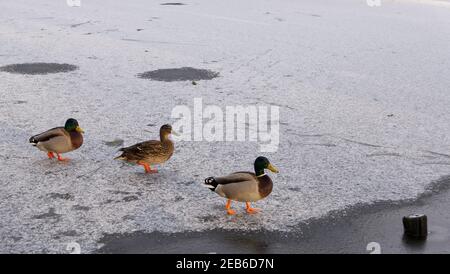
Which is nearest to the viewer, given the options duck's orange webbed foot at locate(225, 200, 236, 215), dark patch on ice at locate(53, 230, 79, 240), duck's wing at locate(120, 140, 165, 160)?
dark patch on ice at locate(53, 230, 79, 240)

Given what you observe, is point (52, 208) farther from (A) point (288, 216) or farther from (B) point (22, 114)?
(B) point (22, 114)

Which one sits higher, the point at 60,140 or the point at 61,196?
the point at 60,140

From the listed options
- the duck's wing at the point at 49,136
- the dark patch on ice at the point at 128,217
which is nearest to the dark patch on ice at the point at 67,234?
the dark patch on ice at the point at 128,217

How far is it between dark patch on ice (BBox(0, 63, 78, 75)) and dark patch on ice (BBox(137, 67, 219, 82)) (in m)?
1.08

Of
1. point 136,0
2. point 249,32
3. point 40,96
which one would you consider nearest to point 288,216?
point 40,96

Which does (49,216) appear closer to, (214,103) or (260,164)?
(260,164)

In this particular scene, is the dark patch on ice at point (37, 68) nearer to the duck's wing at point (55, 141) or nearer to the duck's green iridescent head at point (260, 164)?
the duck's wing at point (55, 141)

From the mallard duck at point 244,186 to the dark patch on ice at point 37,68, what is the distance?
4808 mm

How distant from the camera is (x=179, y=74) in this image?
823 centimetres

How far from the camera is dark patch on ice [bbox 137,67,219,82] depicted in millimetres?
8039

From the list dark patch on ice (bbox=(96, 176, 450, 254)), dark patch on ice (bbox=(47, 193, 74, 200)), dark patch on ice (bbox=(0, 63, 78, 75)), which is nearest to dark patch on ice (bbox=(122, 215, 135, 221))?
dark patch on ice (bbox=(96, 176, 450, 254))

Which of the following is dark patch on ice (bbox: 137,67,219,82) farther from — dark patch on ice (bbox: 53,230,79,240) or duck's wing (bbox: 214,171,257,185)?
dark patch on ice (bbox: 53,230,79,240)

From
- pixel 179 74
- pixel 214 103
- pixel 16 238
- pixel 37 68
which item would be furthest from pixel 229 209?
pixel 37 68

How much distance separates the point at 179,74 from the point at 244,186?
430cm
